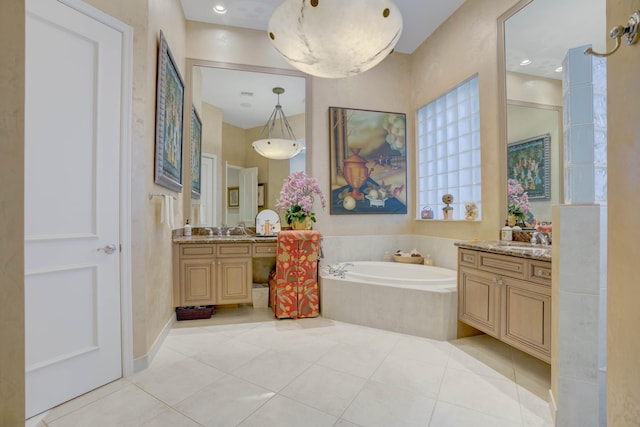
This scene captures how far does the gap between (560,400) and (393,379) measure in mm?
900

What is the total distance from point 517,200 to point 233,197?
3083mm

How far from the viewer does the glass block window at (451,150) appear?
10.4 feet

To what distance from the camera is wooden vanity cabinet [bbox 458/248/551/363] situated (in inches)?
72.0

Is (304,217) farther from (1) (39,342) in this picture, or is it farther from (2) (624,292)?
(2) (624,292)

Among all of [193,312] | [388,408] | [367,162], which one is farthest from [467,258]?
[193,312]

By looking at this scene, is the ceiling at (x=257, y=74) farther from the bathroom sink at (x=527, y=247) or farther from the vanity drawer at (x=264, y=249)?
the bathroom sink at (x=527, y=247)

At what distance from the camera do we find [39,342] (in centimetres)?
162

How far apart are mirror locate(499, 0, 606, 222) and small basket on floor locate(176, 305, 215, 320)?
3383 mm

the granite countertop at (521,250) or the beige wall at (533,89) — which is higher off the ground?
the beige wall at (533,89)

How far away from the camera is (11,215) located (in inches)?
22.4

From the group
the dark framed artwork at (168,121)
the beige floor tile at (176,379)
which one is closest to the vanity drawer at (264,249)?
the dark framed artwork at (168,121)

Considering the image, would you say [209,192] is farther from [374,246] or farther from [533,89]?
[533,89]

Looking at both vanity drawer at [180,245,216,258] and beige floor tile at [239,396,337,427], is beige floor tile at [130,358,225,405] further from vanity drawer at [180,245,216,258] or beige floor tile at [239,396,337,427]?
vanity drawer at [180,245,216,258]

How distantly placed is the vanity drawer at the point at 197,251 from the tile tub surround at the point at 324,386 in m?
0.82
